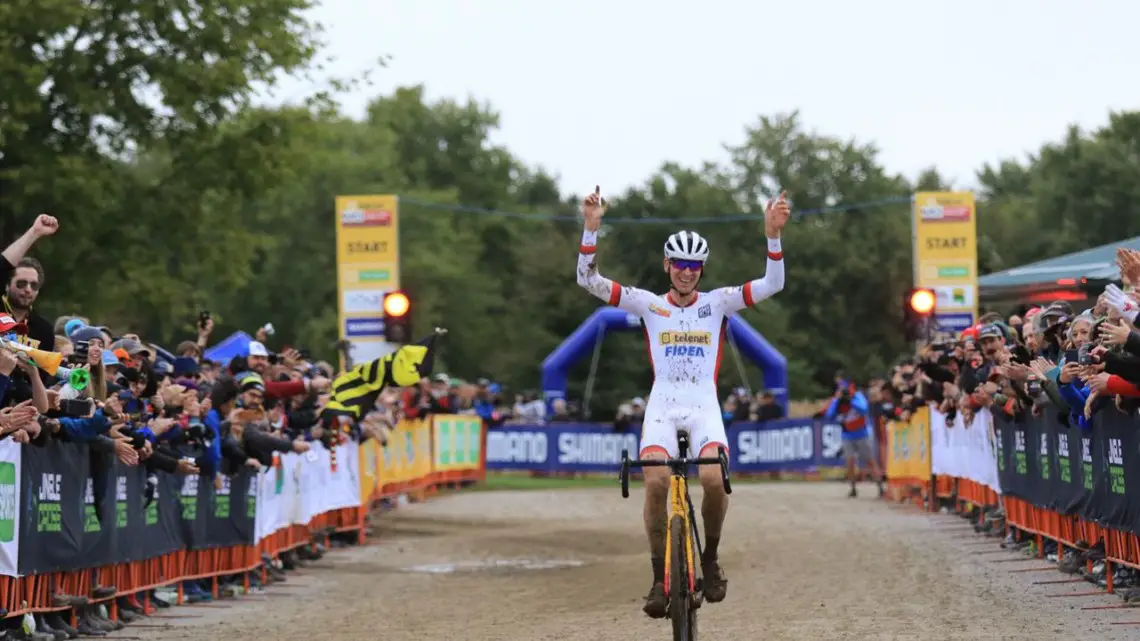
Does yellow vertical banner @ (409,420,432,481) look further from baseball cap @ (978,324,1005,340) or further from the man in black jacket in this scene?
the man in black jacket

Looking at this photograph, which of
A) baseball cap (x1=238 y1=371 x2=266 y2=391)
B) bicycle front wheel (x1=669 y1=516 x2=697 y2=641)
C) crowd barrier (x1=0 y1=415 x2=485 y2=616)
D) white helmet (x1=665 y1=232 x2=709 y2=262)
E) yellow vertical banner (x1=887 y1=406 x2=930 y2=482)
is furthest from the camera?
yellow vertical banner (x1=887 y1=406 x2=930 y2=482)

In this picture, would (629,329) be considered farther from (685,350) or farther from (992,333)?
(685,350)

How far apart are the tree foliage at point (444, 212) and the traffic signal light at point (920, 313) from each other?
12.0 meters

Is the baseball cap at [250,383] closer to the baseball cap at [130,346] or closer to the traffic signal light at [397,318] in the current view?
the baseball cap at [130,346]

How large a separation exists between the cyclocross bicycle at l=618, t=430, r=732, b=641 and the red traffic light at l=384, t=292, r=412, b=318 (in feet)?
56.3

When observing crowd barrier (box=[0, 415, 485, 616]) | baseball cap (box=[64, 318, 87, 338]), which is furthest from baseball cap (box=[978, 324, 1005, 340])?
baseball cap (box=[64, 318, 87, 338])

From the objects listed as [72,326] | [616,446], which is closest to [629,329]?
[616,446]

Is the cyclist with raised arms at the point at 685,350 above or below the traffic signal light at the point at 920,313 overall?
below

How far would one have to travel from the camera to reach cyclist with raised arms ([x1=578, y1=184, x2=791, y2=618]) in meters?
11.5

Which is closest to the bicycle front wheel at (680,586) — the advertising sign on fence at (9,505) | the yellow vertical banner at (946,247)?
the advertising sign on fence at (9,505)

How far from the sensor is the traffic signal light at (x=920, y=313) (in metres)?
28.4

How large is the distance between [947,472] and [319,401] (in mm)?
9020

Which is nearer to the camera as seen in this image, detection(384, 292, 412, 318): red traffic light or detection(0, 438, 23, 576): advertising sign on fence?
detection(0, 438, 23, 576): advertising sign on fence

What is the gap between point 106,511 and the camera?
14750mm
